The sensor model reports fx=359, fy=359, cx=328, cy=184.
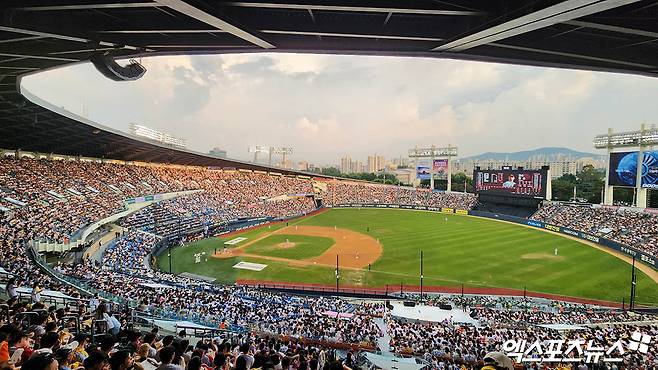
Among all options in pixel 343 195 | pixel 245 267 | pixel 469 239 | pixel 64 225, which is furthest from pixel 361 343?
pixel 343 195

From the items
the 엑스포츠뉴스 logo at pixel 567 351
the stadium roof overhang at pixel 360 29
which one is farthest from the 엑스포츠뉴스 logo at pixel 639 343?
the stadium roof overhang at pixel 360 29

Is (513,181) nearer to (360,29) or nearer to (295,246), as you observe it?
(295,246)

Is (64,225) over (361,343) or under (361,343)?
over

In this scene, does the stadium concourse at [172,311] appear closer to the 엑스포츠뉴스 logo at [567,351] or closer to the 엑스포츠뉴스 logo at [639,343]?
the 엑스포츠뉴스 logo at [639,343]

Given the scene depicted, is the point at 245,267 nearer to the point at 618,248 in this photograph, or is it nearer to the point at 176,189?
the point at 176,189

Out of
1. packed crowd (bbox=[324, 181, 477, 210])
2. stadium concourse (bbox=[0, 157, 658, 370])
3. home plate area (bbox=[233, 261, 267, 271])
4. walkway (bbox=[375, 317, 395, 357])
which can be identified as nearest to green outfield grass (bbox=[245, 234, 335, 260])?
home plate area (bbox=[233, 261, 267, 271])

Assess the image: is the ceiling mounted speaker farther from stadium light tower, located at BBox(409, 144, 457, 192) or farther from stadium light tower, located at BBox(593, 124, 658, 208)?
stadium light tower, located at BBox(409, 144, 457, 192)
